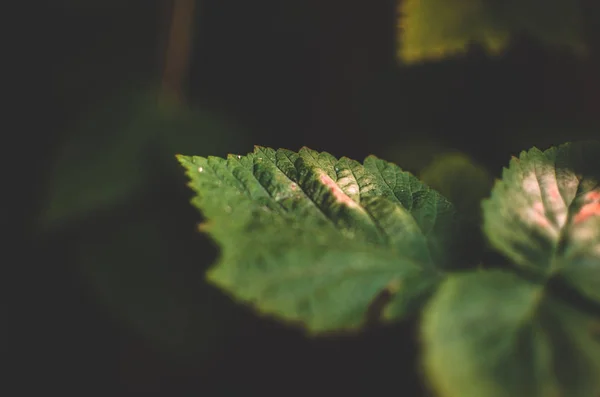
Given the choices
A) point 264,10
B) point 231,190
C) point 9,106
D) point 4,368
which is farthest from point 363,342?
point 9,106

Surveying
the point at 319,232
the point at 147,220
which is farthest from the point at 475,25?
the point at 147,220

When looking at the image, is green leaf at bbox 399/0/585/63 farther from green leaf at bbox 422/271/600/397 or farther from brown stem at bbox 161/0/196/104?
brown stem at bbox 161/0/196/104

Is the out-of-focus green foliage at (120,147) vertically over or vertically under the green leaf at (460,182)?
under

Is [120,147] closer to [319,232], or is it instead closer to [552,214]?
[319,232]

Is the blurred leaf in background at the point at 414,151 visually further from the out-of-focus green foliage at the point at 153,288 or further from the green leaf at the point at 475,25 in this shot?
the out-of-focus green foliage at the point at 153,288

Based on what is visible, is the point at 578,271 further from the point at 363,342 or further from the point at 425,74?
the point at 425,74

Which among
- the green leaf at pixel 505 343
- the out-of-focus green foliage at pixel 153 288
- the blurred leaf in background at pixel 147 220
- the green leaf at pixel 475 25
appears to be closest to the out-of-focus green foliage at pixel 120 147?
the blurred leaf in background at pixel 147 220

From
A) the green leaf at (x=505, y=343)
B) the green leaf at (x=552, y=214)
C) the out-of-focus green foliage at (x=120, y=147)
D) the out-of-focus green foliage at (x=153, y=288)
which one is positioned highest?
the green leaf at (x=552, y=214)

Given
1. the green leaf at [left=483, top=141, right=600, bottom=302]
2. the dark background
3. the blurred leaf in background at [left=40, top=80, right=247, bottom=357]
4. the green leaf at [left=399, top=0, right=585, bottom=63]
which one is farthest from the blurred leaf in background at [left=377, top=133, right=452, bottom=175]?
the green leaf at [left=483, top=141, right=600, bottom=302]
